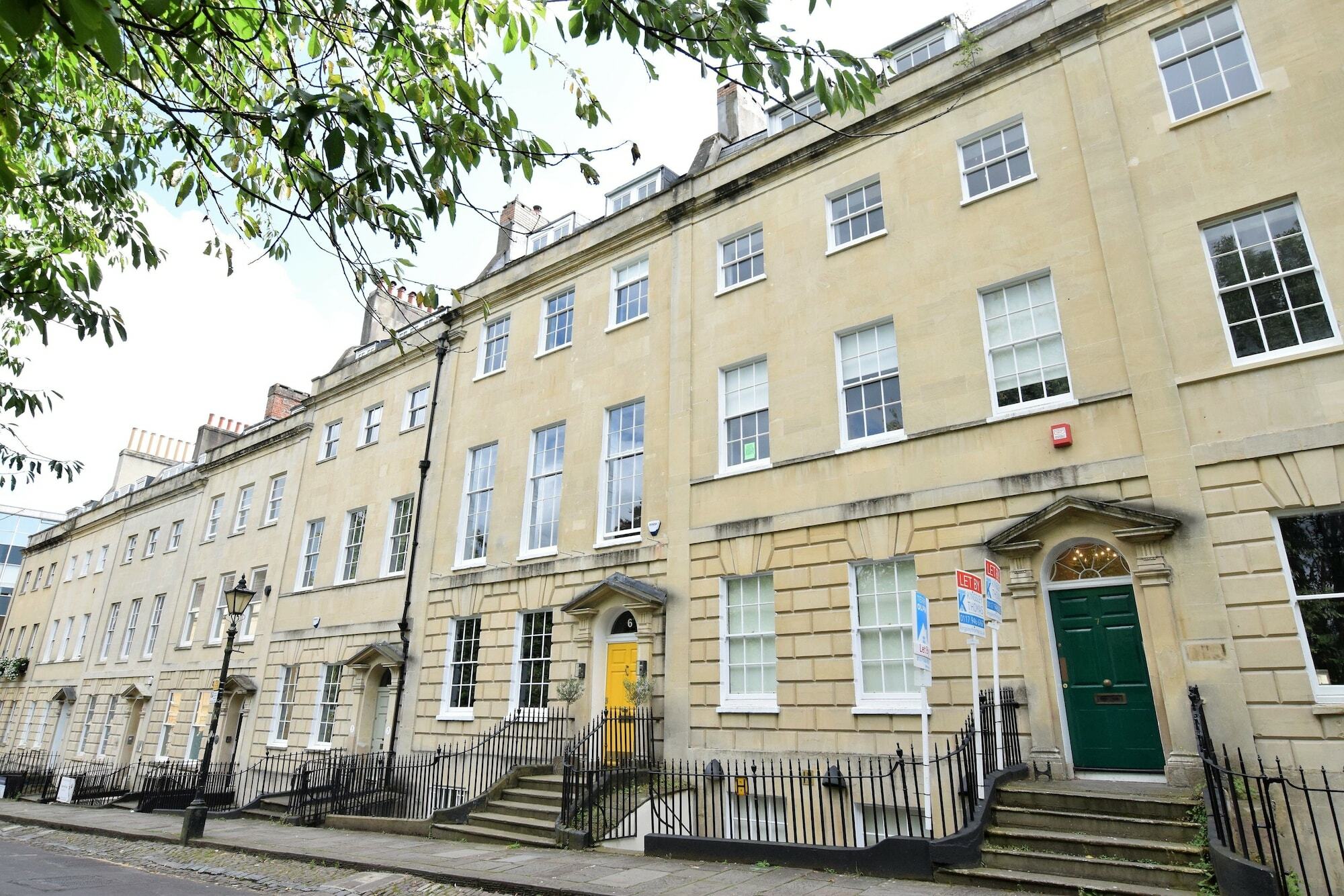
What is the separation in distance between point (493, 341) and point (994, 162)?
1189cm

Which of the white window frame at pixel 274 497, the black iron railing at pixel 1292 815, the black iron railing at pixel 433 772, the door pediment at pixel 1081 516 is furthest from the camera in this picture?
the white window frame at pixel 274 497

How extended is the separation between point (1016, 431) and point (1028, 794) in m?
4.46

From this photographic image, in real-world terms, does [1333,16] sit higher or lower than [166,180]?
higher

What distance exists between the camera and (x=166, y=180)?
6.11m

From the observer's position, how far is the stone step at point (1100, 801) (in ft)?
24.4

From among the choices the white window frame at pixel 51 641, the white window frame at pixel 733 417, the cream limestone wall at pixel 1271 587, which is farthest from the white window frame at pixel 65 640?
the cream limestone wall at pixel 1271 587

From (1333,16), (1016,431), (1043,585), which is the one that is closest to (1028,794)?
(1043,585)

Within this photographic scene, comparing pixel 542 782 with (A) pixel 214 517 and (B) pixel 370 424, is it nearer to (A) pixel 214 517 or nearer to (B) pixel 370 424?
(B) pixel 370 424

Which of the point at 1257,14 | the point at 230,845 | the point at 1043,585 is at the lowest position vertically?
the point at 230,845

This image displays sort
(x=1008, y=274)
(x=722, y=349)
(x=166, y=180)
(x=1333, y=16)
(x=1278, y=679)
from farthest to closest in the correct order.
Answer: (x=722, y=349)
(x=1008, y=274)
(x=1333, y=16)
(x=1278, y=679)
(x=166, y=180)

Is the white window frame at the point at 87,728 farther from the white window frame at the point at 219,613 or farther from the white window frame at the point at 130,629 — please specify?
the white window frame at the point at 219,613

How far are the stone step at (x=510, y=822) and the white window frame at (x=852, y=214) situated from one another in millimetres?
9943

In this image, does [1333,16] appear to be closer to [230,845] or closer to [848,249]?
[848,249]

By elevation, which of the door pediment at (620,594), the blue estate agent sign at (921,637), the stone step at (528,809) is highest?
the door pediment at (620,594)
